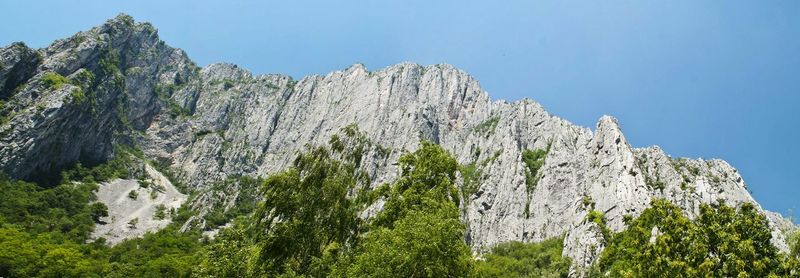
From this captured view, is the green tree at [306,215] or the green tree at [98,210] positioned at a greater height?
the green tree at [98,210]

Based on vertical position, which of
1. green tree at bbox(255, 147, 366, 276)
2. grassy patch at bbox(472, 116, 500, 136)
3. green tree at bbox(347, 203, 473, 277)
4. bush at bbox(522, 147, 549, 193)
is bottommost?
green tree at bbox(347, 203, 473, 277)

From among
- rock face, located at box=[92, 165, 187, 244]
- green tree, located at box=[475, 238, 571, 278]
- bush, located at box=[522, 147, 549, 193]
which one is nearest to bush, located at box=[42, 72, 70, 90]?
rock face, located at box=[92, 165, 187, 244]

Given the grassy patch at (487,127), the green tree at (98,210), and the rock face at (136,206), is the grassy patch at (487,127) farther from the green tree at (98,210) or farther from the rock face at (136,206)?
the green tree at (98,210)

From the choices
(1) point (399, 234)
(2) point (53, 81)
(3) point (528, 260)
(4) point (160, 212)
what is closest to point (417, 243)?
(1) point (399, 234)

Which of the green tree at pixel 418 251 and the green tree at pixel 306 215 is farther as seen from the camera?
the green tree at pixel 306 215

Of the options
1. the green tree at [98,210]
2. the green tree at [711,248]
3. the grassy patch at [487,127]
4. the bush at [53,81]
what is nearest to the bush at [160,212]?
the green tree at [98,210]

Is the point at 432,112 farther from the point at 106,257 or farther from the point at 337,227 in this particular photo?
the point at 337,227

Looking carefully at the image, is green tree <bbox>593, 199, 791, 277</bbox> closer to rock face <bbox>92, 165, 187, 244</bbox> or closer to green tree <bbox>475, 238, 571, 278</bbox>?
green tree <bbox>475, 238, 571, 278</bbox>

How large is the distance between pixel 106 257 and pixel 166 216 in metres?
61.0

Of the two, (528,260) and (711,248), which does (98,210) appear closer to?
(528,260)

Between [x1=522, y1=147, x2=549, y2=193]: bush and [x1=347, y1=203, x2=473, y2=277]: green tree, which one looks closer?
[x1=347, y1=203, x2=473, y2=277]: green tree

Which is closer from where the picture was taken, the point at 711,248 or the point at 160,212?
the point at 711,248

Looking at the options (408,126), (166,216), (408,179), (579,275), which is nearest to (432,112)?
(408,126)

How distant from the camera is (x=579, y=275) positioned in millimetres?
85188
